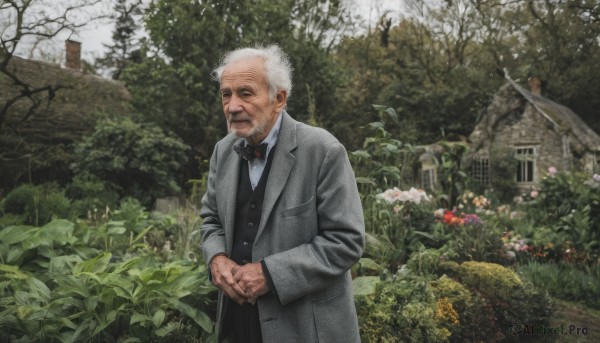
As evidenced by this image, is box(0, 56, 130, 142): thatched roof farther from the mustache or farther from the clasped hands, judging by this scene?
the clasped hands

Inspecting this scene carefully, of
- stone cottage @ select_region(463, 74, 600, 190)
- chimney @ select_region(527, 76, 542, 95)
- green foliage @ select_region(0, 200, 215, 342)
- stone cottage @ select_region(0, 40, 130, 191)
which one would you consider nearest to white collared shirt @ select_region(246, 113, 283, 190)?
green foliage @ select_region(0, 200, 215, 342)

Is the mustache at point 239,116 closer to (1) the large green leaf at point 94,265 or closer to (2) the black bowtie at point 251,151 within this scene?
(2) the black bowtie at point 251,151

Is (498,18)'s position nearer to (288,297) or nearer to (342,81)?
(342,81)

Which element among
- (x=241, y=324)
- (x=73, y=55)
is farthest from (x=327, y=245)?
(x=73, y=55)

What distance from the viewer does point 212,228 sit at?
2.30 metres

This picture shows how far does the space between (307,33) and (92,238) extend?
1548 centimetres

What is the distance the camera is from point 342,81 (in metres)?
18.0

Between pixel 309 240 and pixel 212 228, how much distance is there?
22.9 inches

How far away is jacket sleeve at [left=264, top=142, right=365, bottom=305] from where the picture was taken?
72.8 inches

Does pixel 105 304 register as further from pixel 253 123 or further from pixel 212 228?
pixel 253 123

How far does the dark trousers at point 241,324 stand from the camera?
2105 mm

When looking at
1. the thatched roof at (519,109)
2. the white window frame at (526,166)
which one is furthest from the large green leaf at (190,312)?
the white window frame at (526,166)

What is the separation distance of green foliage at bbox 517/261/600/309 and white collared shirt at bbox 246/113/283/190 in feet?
15.1

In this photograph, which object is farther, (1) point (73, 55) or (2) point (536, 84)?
(2) point (536, 84)
